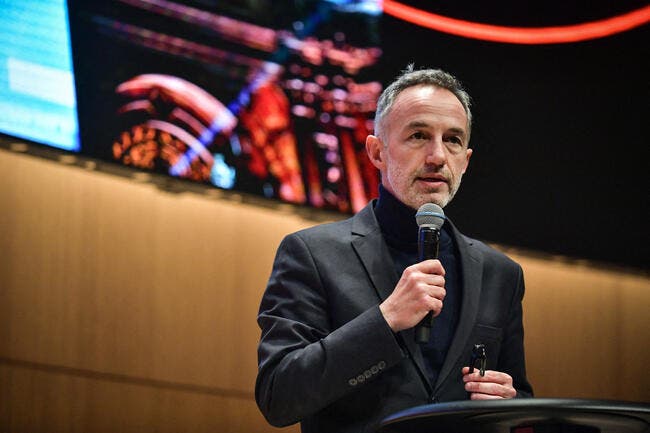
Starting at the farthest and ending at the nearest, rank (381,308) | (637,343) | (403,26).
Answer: (637,343) → (403,26) → (381,308)

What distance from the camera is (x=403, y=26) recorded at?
4.94 metres

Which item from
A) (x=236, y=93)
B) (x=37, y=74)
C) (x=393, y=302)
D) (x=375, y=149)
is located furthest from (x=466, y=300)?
(x=236, y=93)

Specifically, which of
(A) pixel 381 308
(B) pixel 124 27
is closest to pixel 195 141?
(B) pixel 124 27

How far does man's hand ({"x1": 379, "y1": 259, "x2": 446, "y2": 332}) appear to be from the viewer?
55.9 inches

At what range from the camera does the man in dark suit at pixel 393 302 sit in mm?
1505

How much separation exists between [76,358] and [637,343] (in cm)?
337

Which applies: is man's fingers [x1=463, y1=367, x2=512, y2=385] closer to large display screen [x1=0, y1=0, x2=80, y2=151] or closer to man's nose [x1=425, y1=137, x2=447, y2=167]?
man's nose [x1=425, y1=137, x2=447, y2=167]

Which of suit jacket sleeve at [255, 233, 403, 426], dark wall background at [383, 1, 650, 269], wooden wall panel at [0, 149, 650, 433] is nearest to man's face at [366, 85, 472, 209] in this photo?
suit jacket sleeve at [255, 233, 403, 426]

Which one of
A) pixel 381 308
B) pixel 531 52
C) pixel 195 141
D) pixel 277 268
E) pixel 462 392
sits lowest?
pixel 462 392

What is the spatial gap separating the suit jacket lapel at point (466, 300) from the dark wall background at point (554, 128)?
304cm

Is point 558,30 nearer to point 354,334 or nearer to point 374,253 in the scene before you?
point 374,253

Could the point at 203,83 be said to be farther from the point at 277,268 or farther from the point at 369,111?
the point at 277,268

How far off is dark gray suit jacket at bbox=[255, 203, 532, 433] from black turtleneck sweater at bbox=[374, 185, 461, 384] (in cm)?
3

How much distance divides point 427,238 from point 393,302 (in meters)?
0.13
